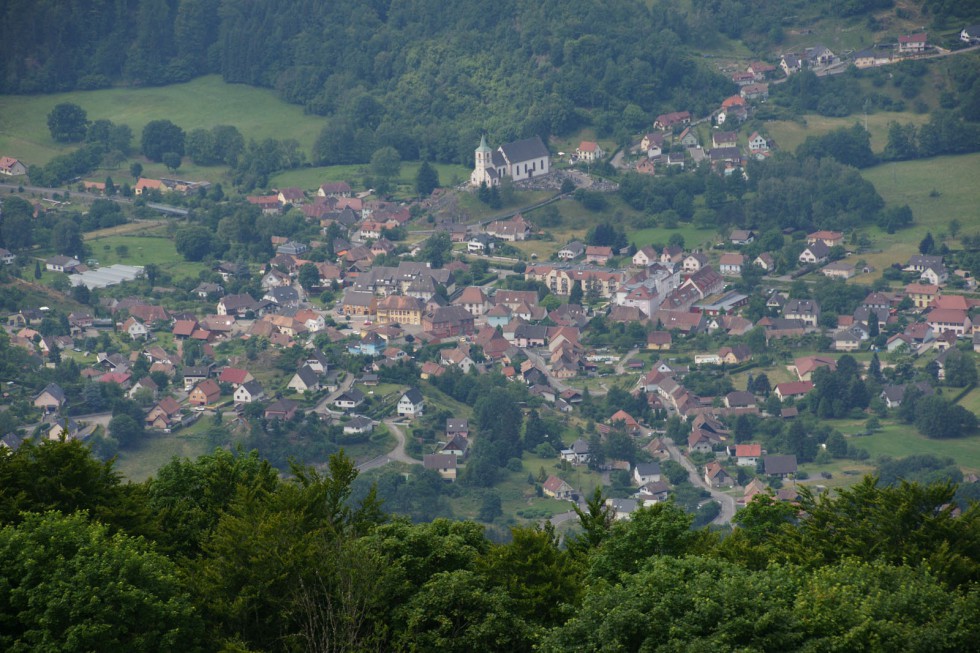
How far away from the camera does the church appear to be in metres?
64.1

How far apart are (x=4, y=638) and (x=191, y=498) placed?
16.5 ft

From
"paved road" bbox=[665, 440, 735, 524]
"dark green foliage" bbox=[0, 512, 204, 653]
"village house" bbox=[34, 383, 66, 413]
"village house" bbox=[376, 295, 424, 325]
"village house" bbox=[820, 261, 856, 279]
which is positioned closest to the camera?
"dark green foliage" bbox=[0, 512, 204, 653]

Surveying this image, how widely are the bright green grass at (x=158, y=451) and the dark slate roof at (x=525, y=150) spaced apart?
2629 centimetres

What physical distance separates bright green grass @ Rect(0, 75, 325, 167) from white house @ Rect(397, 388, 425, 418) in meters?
29.3

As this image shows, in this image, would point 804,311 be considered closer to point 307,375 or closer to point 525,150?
point 525,150

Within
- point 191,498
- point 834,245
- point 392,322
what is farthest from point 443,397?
point 191,498

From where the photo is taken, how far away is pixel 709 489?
4009cm

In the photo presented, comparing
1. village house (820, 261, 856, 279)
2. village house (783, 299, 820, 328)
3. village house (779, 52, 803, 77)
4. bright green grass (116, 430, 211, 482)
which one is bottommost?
bright green grass (116, 430, 211, 482)

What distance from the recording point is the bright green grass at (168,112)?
7106 cm

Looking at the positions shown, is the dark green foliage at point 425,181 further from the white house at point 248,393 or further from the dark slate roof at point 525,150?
the white house at point 248,393

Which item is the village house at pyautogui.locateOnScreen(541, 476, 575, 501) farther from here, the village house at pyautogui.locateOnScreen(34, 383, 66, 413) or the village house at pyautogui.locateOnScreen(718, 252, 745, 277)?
the village house at pyautogui.locateOnScreen(718, 252, 745, 277)

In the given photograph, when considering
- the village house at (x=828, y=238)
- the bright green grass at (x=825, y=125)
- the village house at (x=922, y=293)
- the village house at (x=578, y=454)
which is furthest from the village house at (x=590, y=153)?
the village house at (x=578, y=454)

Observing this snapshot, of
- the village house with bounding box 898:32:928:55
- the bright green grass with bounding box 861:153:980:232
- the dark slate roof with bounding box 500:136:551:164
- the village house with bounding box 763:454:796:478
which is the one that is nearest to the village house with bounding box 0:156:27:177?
the dark slate roof with bounding box 500:136:551:164

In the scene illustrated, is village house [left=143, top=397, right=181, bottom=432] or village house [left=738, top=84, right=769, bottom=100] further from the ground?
village house [left=738, top=84, right=769, bottom=100]
